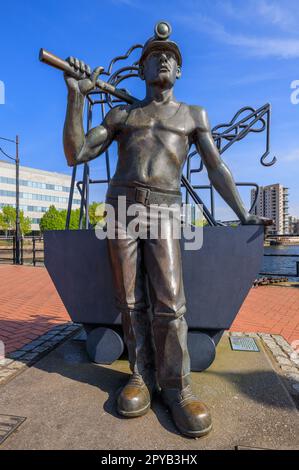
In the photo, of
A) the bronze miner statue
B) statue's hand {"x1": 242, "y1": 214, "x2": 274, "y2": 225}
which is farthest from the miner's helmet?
statue's hand {"x1": 242, "y1": 214, "x2": 274, "y2": 225}

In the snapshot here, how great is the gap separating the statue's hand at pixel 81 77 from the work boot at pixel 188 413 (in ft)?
6.35

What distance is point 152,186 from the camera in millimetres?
2152

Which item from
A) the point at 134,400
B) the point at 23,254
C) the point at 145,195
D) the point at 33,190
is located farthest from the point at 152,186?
the point at 33,190

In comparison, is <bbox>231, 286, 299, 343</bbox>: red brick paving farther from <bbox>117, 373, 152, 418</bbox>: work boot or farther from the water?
<bbox>117, 373, 152, 418</bbox>: work boot

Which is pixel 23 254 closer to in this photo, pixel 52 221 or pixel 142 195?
pixel 142 195

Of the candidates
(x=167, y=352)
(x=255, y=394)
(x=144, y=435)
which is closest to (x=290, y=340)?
(x=255, y=394)

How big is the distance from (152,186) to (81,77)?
797 millimetres

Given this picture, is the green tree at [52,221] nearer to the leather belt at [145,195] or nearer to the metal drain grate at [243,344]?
the metal drain grate at [243,344]

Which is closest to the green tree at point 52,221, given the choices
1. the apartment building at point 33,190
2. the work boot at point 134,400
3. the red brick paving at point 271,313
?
the apartment building at point 33,190

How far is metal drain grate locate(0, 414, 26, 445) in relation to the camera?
1734mm

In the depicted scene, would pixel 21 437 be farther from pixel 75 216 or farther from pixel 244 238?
pixel 75 216

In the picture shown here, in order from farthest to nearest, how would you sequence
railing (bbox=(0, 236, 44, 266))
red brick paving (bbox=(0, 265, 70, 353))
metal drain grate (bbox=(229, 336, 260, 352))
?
railing (bbox=(0, 236, 44, 266)), red brick paving (bbox=(0, 265, 70, 353)), metal drain grate (bbox=(229, 336, 260, 352))

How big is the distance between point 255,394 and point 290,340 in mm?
1575

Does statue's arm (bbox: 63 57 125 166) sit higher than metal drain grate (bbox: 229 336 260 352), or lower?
higher
